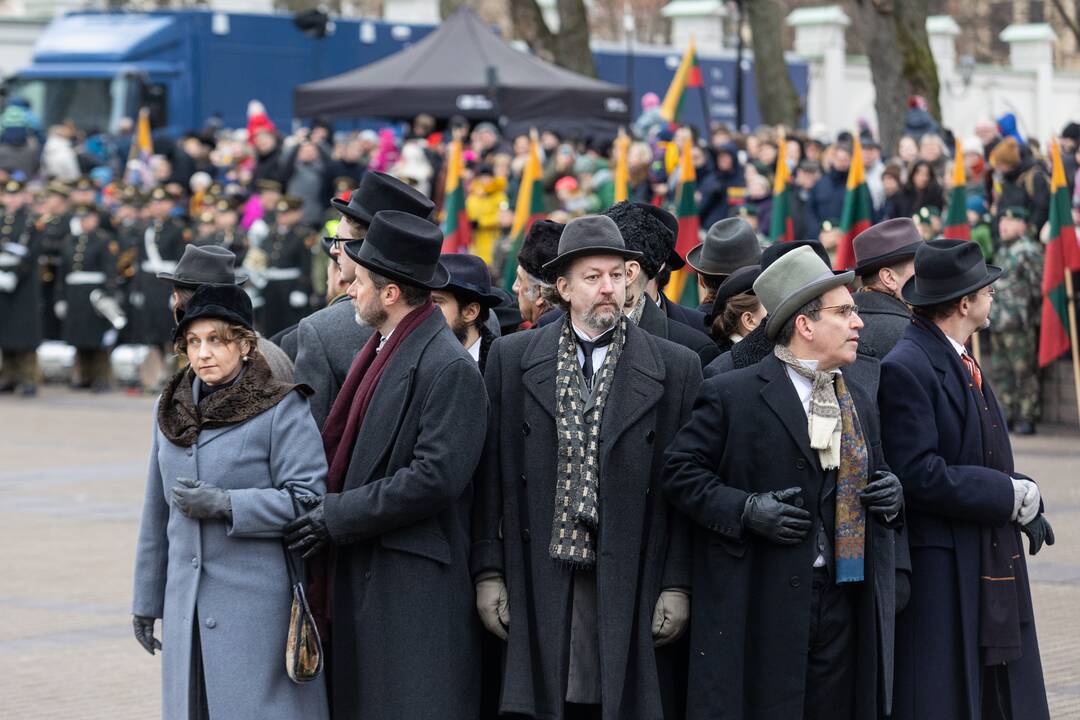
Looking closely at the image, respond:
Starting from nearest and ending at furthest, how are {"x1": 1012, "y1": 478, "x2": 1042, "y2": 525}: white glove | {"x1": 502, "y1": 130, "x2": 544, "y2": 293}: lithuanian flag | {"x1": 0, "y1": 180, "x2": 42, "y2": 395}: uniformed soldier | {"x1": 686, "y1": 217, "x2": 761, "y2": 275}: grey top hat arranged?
{"x1": 1012, "y1": 478, "x2": 1042, "y2": 525}: white glove < {"x1": 686, "y1": 217, "x2": 761, "y2": 275}: grey top hat < {"x1": 502, "y1": 130, "x2": 544, "y2": 293}: lithuanian flag < {"x1": 0, "y1": 180, "x2": 42, "y2": 395}: uniformed soldier

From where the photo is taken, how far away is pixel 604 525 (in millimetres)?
5695

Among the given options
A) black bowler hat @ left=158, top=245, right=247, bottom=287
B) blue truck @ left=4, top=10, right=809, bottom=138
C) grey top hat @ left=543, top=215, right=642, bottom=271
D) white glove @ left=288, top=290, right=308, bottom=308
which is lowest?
white glove @ left=288, top=290, right=308, bottom=308

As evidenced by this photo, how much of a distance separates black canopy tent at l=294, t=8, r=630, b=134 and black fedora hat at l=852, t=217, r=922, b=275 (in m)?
19.0

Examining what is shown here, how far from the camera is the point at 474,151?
2488cm

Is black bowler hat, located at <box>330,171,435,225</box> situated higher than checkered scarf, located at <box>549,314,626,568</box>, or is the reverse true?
black bowler hat, located at <box>330,171,435,225</box>

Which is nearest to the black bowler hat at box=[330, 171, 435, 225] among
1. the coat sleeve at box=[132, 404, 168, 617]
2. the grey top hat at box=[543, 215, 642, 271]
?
the grey top hat at box=[543, 215, 642, 271]

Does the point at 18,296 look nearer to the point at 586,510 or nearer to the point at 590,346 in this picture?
the point at 590,346

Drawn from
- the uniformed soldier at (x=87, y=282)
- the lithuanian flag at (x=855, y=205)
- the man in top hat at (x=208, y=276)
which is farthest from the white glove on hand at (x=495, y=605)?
the uniformed soldier at (x=87, y=282)

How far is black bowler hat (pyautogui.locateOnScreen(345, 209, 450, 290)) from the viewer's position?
5.84 meters

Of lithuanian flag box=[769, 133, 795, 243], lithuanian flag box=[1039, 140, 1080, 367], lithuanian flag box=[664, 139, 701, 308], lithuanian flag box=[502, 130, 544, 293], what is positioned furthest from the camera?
lithuanian flag box=[502, 130, 544, 293]

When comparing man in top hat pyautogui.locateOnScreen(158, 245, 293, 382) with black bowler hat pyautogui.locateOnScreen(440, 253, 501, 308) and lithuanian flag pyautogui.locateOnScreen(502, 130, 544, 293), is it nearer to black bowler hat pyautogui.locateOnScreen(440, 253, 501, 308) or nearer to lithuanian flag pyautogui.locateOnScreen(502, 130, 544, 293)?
black bowler hat pyautogui.locateOnScreen(440, 253, 501, 308)

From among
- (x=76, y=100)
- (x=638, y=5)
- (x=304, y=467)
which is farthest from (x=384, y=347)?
(x=638, y=5)

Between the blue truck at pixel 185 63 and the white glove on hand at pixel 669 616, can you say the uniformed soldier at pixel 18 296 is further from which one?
the white glove on hand at pixel 669 616

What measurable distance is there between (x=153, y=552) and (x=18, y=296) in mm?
16031
